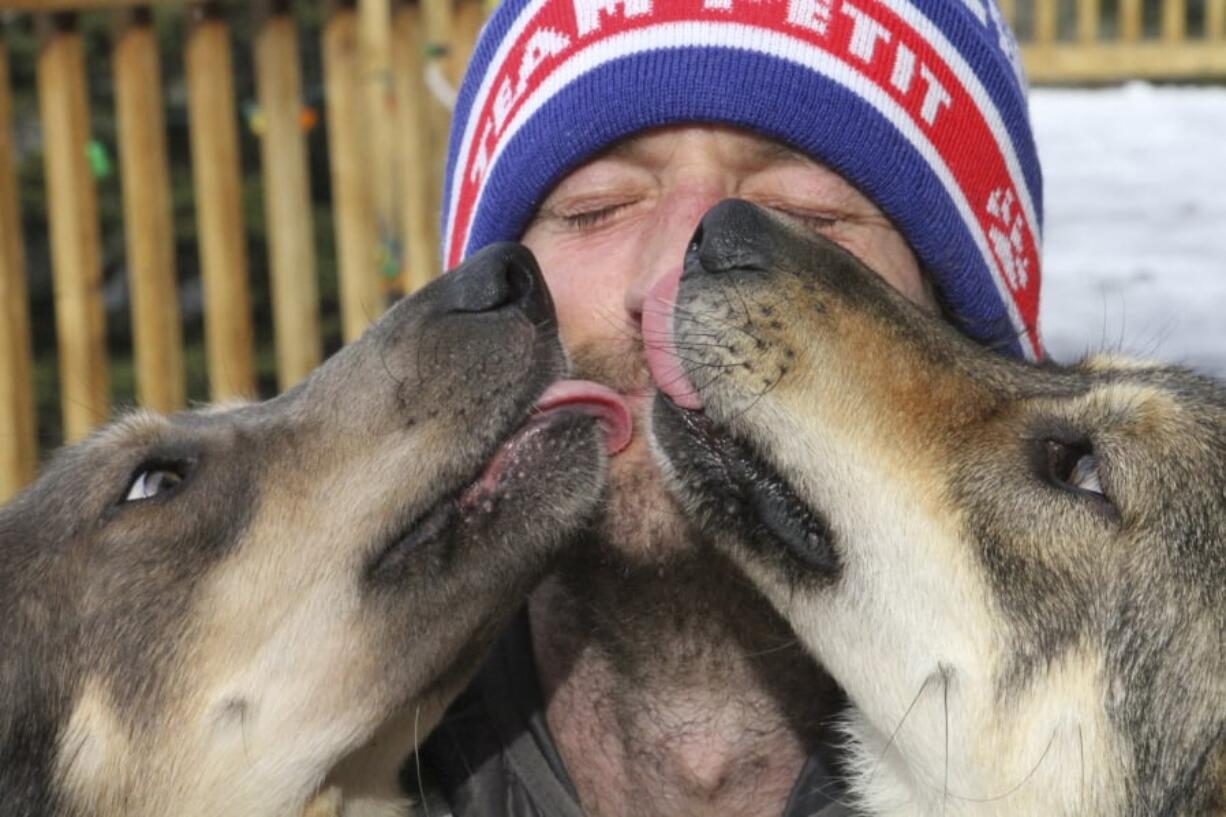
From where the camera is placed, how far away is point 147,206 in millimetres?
7023

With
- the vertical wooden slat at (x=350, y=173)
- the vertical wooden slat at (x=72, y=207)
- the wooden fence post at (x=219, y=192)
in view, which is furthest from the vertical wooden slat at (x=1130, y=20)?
the vertical wooden slat at (x=72, y=207)

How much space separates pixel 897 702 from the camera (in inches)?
117

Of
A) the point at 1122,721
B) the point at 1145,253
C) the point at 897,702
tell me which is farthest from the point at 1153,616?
the point at 1145,253

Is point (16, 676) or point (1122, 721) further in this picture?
point (16, 676)

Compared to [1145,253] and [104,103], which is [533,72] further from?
[104,103]

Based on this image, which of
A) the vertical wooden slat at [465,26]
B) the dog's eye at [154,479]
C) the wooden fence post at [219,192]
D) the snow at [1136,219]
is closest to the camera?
the dog's eye at [154,479]

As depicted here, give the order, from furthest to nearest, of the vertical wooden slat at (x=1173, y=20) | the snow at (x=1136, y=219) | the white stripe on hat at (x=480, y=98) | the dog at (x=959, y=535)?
the vertical wooden slat at (x=1173, y=20), the snow at (x=1136, y=219), the white stripe on hat at (x=480, y=98), the dog at (x=959, y=535)

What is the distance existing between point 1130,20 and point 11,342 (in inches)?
225

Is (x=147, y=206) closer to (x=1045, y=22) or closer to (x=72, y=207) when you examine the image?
(x=72, y=207)

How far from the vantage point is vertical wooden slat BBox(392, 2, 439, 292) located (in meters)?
7.18

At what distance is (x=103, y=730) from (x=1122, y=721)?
1.77 m

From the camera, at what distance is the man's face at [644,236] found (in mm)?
3352

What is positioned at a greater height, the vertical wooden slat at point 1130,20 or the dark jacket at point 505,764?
the vertical wooden slat at point 1130,20

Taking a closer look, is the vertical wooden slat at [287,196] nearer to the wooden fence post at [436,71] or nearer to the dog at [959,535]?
the wooden fence post at [436,71]
